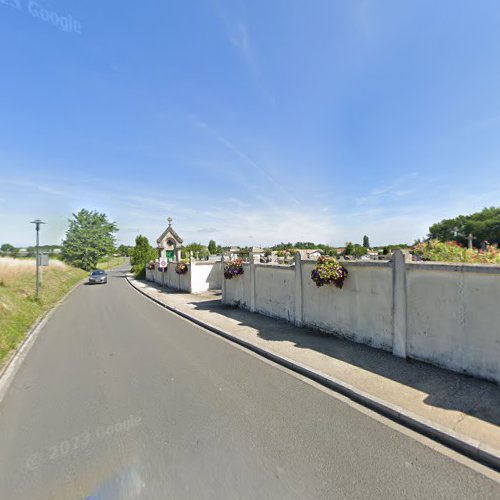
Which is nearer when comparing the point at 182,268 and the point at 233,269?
the point at 233,269

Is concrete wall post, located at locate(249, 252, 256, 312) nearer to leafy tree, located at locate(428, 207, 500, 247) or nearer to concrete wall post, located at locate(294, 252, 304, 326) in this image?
concrete wall post, located at locate(294, 252, 304, 326)

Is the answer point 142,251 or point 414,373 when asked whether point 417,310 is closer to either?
point 414,373

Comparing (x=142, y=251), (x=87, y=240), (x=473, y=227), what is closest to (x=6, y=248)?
(x=87, y=240)

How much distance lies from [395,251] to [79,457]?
6.05 meters

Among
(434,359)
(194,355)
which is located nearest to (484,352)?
(434,359)

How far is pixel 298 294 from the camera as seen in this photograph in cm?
814

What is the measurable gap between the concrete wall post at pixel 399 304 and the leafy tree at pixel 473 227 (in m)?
55.1

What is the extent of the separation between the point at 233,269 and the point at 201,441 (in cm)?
833

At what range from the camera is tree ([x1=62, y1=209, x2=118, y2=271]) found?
4656 cm

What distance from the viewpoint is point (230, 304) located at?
12.2 m

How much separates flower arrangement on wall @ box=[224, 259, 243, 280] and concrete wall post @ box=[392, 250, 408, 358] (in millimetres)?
6776

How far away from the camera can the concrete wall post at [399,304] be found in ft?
17.4

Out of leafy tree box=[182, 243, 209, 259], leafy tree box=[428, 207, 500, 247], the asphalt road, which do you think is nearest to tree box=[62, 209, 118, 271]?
leafy tree box=[182, 243, 209, 259]

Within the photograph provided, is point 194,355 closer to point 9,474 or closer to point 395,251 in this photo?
point 9,474
